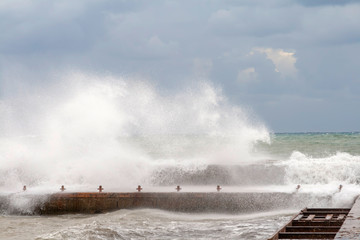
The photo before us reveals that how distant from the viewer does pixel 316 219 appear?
9.77 metres

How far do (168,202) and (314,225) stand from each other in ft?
18.8

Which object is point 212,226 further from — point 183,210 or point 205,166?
point 205,166

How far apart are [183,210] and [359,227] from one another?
713cm

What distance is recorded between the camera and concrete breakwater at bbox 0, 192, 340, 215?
14.2 m

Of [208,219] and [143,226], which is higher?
[208,219]

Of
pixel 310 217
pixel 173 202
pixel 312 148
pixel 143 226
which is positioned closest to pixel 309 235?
pixel 310 217

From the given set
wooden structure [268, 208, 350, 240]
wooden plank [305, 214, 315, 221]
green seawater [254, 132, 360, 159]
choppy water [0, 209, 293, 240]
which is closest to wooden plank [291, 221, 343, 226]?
wooden structure [268, 208, 350, 240]

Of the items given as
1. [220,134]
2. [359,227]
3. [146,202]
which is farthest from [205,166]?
[359,227]

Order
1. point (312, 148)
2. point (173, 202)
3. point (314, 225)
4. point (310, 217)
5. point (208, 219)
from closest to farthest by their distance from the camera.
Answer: point (314, 225)
point (310, 217)
point (208, 219)
point (173, 202)
point (312, 148)

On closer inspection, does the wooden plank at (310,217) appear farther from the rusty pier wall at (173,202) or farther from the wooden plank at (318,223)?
the rusty pier wall at (173,202)

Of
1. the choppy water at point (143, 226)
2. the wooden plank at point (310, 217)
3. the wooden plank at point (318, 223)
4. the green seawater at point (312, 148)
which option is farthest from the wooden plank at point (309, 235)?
the green seawater at point (312, 148)

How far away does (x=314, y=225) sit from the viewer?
9.27 metres

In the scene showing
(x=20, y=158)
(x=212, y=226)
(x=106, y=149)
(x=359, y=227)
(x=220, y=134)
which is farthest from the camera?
(x=220, y=134)

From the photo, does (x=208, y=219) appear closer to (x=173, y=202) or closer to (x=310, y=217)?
(x=173, y=202)
